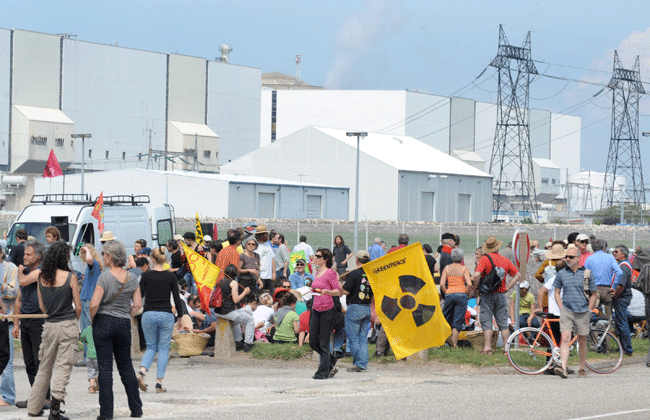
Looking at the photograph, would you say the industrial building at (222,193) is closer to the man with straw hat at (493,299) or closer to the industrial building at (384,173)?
the industrial building at (384,173)

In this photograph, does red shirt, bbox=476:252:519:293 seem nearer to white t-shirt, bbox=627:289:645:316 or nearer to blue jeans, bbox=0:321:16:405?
white t-shirt, bbox=627:289:645:316

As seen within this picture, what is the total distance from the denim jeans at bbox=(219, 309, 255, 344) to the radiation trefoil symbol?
2684mm

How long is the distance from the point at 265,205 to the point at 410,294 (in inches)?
2227

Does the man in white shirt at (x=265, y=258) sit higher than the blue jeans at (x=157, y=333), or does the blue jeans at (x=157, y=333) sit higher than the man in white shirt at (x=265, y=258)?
the man in white shirt at (x=265, y=258)

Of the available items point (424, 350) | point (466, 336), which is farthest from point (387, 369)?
point (466, 336)

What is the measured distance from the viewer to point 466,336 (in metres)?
14.7

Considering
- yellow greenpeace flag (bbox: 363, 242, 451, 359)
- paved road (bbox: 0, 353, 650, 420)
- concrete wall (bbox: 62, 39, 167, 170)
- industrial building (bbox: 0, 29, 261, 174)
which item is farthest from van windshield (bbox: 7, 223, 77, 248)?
concrete wall (bbox: 62, 39, 167, 170)

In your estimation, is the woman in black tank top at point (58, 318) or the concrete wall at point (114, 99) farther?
the concrete wall at point (114, 99)

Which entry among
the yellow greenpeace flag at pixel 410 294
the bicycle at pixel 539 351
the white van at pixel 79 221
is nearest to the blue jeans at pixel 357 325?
the yellow greenpeace flag at pixel 410 294

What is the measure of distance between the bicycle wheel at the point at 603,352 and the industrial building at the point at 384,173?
58683 mm

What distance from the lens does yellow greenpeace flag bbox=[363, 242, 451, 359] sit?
1252 centimetres

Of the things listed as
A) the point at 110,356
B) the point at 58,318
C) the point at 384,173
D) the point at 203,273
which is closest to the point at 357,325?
the point at 203,273

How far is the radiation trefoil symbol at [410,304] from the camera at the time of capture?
12586 mm

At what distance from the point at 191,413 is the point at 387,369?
194 inches
